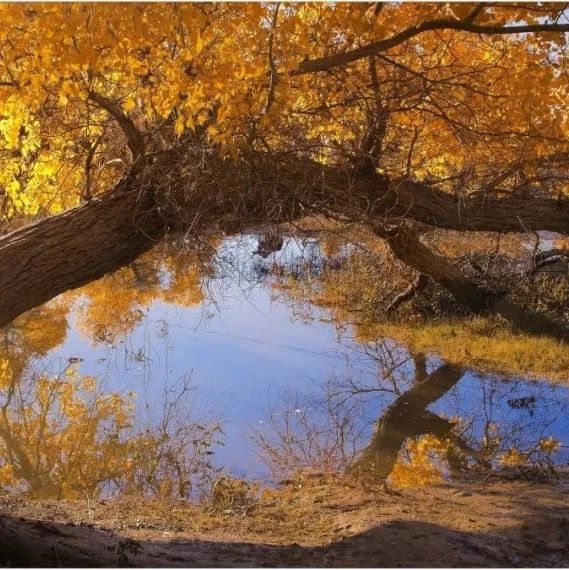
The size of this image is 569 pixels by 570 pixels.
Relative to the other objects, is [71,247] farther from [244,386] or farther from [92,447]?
[244,386]

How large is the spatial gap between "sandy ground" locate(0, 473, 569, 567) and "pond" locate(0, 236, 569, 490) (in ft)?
2.57

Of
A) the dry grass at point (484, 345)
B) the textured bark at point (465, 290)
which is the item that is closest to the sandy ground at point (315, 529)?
the dry grass at point (484, 345)

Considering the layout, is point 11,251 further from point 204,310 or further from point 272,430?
point 204,310

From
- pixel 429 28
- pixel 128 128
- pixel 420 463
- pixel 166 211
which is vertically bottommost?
pixel 420 463

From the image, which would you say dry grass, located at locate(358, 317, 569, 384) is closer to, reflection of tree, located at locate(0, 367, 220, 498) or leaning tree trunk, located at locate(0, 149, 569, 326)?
leaning tree trunk, located at locate(0, 149, 569, 326)

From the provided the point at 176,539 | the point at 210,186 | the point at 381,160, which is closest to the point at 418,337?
the point at 381,160

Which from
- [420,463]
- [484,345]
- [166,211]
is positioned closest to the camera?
[420,463]

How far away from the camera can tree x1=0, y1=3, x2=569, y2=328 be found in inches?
222

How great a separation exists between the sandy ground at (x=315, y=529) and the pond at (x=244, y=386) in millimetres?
783

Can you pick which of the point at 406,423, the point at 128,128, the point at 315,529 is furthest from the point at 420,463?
the point at 128,128

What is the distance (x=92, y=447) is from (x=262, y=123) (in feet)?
11.3

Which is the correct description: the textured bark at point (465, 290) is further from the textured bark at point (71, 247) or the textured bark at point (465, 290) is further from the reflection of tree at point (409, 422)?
the textured bark at point (71, 247)

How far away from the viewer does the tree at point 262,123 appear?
564 centimetres

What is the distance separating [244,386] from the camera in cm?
866
